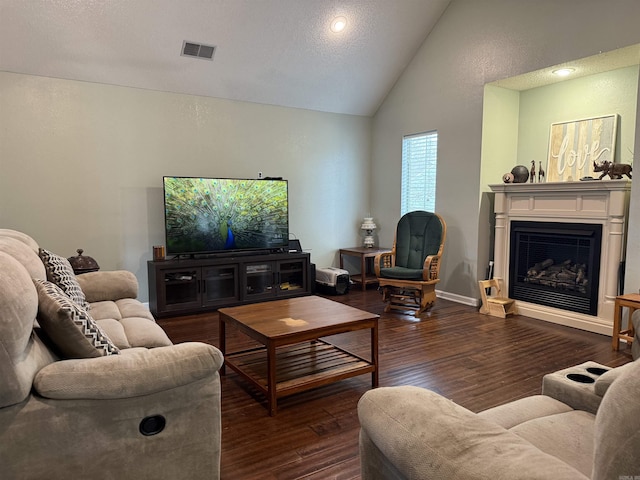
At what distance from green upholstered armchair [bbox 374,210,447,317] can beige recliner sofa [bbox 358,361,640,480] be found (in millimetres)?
3027

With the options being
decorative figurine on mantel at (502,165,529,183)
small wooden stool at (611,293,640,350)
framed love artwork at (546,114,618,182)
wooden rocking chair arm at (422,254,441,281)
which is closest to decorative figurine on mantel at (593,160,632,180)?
framed love artwork at (546,114,618,182)

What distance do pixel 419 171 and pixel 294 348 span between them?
3.40 metres

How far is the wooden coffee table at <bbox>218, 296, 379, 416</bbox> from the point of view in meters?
2.50

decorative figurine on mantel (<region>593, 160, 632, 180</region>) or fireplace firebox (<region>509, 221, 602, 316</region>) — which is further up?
decorative figurine on mantel (<region>593, 160, 632, 180</region>)

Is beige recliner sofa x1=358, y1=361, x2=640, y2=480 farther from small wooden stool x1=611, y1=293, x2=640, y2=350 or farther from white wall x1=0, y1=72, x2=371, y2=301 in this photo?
white wall x1=0, y1=72, x2=371, y2=301

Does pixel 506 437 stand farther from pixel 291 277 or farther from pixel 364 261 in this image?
pixel 364 261

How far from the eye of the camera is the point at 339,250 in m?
6.22

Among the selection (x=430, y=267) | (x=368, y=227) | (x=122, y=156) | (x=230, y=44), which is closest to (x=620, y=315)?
(x=430, y=267)

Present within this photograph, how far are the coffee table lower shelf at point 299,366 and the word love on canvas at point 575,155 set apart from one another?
329 cm

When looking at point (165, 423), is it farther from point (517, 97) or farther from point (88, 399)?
point (517, 97)

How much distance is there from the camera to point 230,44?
452cm

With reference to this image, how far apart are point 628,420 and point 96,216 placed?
478 centimetres

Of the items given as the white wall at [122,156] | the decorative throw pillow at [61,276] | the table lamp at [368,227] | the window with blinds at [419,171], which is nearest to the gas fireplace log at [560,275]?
the window with blinds at [419,171]

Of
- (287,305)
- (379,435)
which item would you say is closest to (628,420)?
(379,435)
